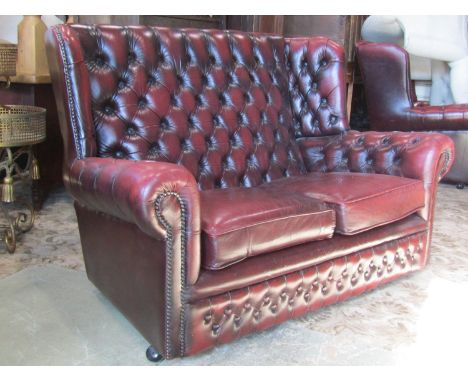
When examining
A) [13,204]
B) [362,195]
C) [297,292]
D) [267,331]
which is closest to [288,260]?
[297,292]

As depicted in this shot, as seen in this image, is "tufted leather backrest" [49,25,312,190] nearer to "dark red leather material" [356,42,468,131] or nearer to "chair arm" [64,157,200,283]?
"chair arm" [64,157,200,283]

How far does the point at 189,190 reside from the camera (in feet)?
4.41

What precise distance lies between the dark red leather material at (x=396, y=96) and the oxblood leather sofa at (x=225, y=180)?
1297 mm

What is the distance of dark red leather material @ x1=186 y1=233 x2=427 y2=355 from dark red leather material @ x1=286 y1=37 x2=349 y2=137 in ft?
2.41

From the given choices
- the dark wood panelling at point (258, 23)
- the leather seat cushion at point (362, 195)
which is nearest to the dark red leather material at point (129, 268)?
the leather seat cushion at point (362, 195)

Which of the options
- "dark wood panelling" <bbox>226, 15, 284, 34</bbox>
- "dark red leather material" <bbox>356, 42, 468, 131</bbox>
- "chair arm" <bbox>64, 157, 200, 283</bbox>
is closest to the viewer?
"chair arm" <bbox>64, 157, 200, 283</bbox>

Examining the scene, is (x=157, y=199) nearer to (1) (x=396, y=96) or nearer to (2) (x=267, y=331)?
(2) (x=267, y=331)

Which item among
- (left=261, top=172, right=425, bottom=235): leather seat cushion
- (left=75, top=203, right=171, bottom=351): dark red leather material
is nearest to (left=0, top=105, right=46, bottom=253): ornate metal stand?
(left=75, top=203, right=171, bottom=351): dark red leather material

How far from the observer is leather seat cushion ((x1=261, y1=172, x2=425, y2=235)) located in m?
1.77

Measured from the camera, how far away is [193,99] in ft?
6.86

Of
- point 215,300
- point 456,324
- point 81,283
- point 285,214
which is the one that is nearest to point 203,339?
point 215,300

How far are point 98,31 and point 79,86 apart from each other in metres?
0.28

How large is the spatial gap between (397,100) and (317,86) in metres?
1.45

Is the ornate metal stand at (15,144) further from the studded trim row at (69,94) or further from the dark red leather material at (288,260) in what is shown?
the dark red leather material at (288,260)
